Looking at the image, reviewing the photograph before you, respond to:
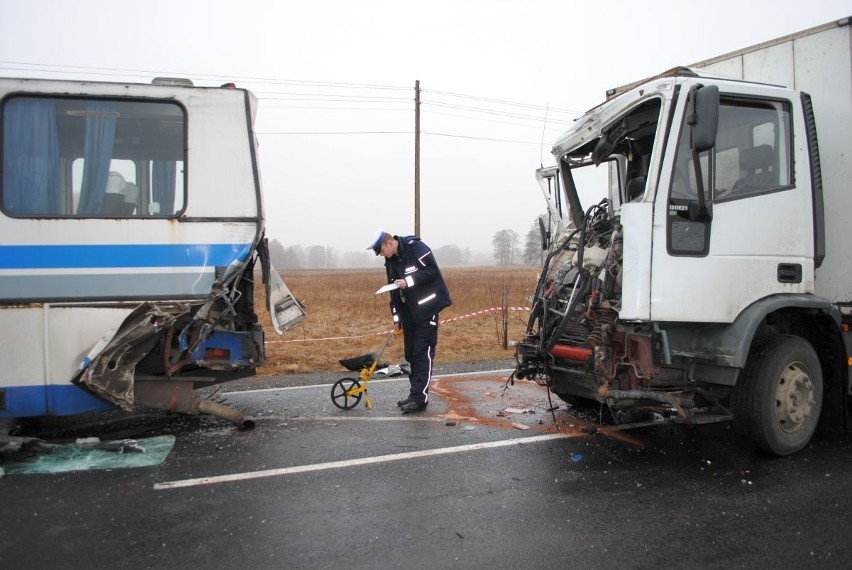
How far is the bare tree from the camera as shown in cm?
13475

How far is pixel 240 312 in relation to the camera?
→ 218 inches

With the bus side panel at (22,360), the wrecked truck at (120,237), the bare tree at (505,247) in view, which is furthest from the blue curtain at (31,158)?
the bare tree at (505,247)

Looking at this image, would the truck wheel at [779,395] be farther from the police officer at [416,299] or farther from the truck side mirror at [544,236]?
the police officer at [416,299]

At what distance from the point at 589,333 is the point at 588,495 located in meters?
1.38

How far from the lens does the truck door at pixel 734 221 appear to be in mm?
4359

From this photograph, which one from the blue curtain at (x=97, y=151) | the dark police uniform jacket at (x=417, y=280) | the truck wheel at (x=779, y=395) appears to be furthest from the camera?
the dark police uniform jacket at (x=417, y=280)

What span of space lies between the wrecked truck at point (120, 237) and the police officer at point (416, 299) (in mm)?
1690

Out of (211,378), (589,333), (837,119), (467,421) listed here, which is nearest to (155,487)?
(211,378)

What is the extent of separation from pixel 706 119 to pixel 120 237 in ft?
15.1

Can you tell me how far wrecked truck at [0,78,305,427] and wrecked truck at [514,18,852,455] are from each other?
2.99 meters

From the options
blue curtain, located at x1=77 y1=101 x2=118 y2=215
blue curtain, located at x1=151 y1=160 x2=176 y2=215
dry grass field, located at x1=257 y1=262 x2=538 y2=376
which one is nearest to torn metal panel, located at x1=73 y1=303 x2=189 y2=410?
blue curtain, located at x1=151 y1=160 x2=176 y2=215

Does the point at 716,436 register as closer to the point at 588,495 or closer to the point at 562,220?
the point at 588,495

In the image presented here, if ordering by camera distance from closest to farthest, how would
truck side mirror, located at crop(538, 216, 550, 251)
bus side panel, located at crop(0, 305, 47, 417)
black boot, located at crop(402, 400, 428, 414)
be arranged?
bus side panel, located at crop(0, 305, 47, 417)
black boot, located at crop(402, 400, 428, 414)
truck side mirror, located at crop(538, 216, 550, 251)

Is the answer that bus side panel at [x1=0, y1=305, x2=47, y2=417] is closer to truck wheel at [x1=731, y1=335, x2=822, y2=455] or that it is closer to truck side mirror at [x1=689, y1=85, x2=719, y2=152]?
truck side mirror at [x1=689, y1=85, x2=719, y2=152]
